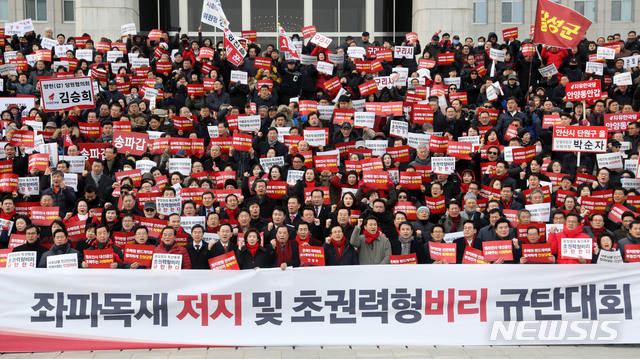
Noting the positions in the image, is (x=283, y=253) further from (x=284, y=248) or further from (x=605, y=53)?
(x=605, y=53)

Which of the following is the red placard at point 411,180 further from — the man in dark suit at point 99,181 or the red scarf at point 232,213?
the man in dark suit at point 99,181

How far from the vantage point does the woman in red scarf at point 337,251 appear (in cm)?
1051

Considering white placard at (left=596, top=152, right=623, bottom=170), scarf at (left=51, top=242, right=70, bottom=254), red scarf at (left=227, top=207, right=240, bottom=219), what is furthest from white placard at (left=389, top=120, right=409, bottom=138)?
scarf at (left=51, top=242, right=70, bottom=254)

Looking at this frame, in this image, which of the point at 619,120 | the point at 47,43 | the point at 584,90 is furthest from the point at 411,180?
the point at 47,43

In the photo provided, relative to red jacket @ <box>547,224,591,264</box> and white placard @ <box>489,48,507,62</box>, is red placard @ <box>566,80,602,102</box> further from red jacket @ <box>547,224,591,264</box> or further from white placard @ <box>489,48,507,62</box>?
red jacket @ <box>547,224,591,264</box>

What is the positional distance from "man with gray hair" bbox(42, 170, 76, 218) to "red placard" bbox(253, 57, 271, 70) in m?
6.98

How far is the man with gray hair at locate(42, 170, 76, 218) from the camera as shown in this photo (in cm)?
1288

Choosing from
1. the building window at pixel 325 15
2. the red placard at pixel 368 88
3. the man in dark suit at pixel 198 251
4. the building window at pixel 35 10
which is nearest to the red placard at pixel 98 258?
the man in dark suit at pixel 198 251

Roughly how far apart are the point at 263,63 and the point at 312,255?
9.54 meters

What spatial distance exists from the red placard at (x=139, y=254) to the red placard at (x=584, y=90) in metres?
9.87

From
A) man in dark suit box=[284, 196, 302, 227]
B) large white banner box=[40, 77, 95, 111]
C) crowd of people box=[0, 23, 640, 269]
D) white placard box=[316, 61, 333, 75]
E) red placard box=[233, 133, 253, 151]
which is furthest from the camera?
white placard box=[316, 61, 333, 75]

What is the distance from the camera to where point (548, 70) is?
1944 cm

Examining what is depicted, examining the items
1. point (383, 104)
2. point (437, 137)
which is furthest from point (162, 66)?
point (437, 137)

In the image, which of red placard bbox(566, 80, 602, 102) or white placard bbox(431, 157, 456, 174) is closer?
white placard bbox(431, 157, 456, 174)
